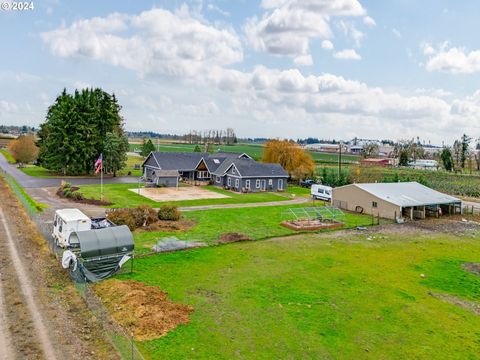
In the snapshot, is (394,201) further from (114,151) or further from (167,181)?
(114,151)

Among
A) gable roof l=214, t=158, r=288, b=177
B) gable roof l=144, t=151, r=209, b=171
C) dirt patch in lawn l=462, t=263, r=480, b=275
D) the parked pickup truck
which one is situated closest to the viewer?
dirt patch in lawn l=462, t=263, r=480, b=275

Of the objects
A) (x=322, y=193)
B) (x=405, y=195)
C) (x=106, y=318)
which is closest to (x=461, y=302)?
(x=106, y=318)

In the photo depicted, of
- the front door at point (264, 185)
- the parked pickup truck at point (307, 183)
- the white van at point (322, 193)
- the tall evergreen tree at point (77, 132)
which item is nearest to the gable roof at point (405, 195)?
the white van at point (322, 193)

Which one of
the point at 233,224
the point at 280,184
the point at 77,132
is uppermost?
the point at 77,132

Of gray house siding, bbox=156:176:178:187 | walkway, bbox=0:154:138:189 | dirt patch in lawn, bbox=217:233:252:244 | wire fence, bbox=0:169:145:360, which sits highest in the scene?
gray house siding, bbox=156:176:178:187

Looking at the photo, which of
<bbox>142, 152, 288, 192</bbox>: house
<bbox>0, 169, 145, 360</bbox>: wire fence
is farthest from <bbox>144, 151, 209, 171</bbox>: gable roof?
<bbox>0, 169, 145, 360</bbox>: wire fence

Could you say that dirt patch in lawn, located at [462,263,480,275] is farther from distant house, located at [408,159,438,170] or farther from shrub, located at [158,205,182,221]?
distant house, located at [408,159,438,170]

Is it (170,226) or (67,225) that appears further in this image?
(170,226)
